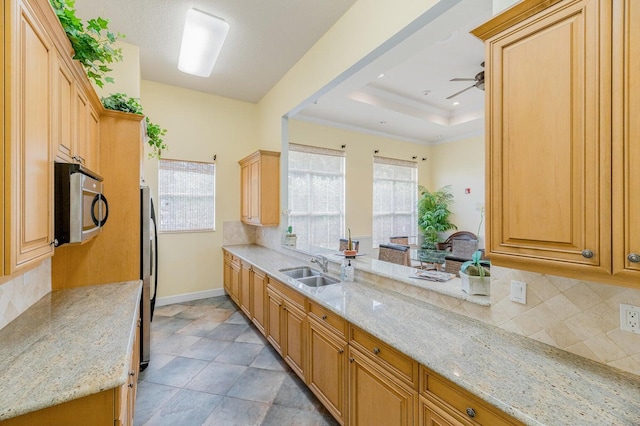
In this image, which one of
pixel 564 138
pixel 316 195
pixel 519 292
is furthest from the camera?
pixel 316 195

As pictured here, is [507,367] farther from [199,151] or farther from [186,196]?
[199,151]

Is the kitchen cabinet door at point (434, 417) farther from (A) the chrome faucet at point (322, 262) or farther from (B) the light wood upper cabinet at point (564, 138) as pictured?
(A) the chrome faucet at point (322, 262)

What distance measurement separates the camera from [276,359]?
2.87 metres

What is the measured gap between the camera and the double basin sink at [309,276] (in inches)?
108

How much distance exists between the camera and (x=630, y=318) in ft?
3.60

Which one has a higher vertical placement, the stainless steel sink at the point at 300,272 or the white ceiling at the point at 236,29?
the white ceiling at the point at 236,29

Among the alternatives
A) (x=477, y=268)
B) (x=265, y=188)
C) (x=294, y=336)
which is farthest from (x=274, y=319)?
(x=477, y=268)

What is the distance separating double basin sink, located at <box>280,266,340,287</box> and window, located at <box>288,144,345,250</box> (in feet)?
6.61

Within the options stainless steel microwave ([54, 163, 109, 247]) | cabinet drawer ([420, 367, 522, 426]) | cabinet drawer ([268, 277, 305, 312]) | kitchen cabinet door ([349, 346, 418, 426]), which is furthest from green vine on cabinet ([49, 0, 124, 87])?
cabinet drawer ([420, 367, 522, 426])

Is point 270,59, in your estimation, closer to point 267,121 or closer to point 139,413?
point 267,121

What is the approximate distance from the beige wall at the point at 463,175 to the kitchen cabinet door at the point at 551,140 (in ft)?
17.9

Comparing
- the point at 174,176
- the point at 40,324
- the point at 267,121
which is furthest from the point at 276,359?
the point at 267,121

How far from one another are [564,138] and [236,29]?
3.20 m

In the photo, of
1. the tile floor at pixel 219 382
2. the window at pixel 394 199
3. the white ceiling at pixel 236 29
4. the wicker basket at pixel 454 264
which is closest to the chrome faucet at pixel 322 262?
the tile floor at pixel 219 382
